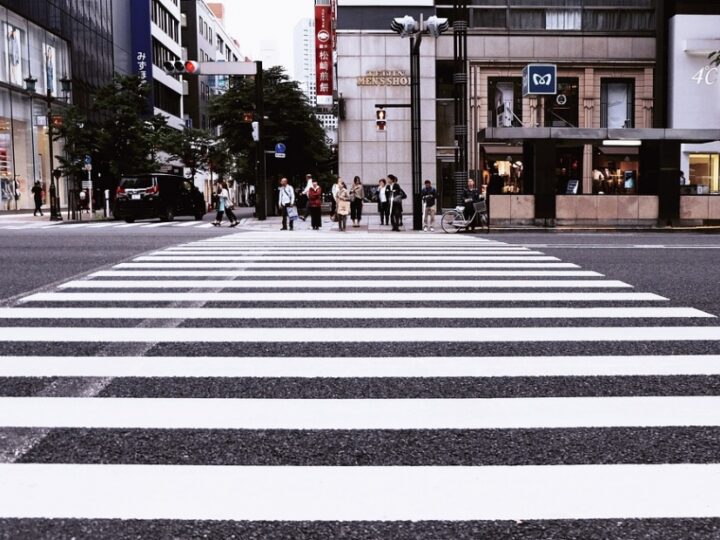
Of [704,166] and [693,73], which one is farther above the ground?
[693,73]

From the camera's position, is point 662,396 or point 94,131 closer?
point 662,396

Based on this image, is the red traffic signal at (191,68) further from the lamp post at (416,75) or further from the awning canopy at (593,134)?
the awning canopy at (593,134)

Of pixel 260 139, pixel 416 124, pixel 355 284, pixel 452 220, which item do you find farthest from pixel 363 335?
pixel 260 139

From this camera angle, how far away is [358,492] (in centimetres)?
317

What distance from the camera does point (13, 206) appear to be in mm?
39312

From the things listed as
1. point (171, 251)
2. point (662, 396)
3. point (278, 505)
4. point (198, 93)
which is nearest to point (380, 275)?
point (171, 251)

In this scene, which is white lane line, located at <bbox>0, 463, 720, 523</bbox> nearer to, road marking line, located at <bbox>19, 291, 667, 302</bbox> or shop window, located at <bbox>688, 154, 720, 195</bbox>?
road marking line, located at <bbox>19, 291, 667, 302</bbox>

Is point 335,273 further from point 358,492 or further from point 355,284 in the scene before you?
point 358,492

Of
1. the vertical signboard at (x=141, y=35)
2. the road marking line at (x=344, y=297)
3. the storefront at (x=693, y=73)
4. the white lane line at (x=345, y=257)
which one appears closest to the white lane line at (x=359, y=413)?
the road marking line at (x=344, y=297)

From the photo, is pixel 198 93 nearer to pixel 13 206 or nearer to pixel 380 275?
pixel 13 206

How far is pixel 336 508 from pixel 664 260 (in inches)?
436

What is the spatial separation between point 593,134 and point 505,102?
1327cm

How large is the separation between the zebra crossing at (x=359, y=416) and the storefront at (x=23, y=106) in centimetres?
3211

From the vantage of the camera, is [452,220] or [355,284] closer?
[355,284]
